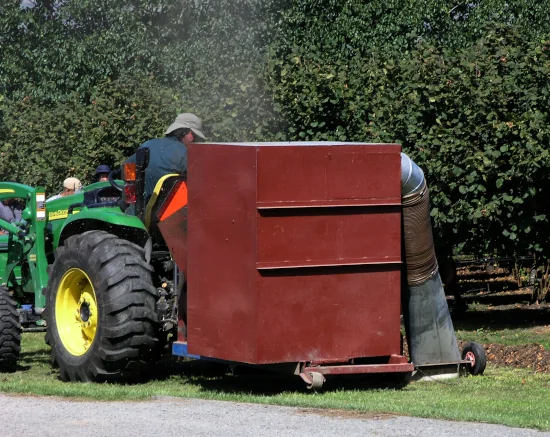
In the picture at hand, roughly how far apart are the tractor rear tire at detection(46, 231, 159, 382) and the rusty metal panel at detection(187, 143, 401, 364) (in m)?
0.58

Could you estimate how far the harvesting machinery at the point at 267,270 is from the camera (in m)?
8.73

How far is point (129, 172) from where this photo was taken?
400 inches

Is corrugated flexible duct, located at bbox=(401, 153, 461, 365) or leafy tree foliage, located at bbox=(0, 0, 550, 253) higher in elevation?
leafy tree foliage, located at bbox=(0, 0, 550, 253)

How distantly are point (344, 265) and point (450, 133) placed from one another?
535 cm

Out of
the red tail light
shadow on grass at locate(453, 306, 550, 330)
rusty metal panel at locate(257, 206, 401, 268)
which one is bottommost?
shadow on grass at locate(453, 306, 550, 330)

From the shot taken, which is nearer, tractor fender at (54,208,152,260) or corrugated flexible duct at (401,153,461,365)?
corrugated flexible duct at (401,153,461,365)

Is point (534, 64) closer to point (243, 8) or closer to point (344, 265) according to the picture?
point (344, 265)

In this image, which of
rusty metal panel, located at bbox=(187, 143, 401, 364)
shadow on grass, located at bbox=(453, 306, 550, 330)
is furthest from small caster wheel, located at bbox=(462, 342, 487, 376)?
shadow on grass, located at bbox=(453, 306, 550, 330)

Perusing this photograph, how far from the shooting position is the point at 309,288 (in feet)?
29.1

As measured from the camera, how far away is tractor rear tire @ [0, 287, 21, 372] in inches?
430

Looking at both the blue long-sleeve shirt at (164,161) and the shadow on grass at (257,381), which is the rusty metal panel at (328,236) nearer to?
the shadow on grass at (257,381)

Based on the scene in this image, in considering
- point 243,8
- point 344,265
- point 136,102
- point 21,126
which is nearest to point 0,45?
point 243,8

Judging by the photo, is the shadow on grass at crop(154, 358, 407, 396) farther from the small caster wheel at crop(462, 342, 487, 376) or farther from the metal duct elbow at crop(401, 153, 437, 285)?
the metal duct elbow at crop(401, 153, 437, 285)

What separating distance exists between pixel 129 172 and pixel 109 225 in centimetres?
78
